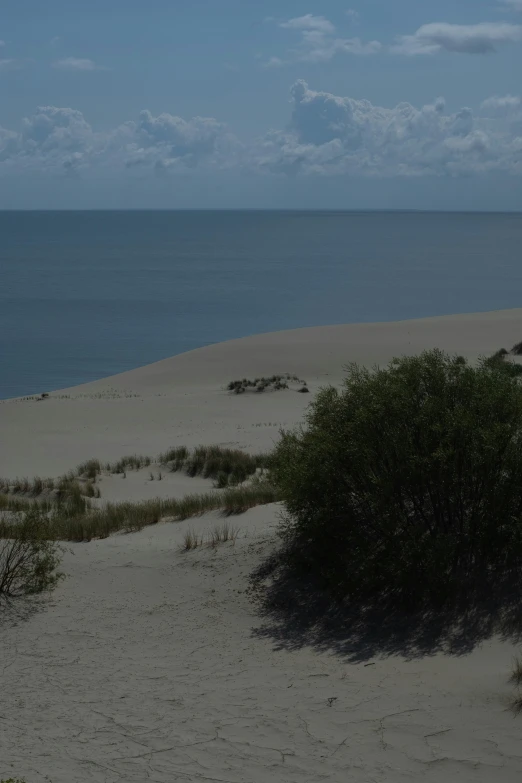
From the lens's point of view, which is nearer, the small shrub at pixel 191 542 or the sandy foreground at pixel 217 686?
the sandy foreground at pixel 217 686

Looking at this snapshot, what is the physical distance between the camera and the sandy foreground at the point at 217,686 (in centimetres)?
621

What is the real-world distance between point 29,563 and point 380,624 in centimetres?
379

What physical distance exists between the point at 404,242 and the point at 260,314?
103m

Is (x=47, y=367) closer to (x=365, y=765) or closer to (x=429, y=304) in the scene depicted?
(x=429, y=304)

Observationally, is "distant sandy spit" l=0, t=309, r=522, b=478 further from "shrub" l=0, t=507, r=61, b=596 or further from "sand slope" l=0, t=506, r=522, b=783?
"sand slope" l=0, t=506, r=522, b=783

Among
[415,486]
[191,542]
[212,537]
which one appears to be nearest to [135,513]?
[212,537]

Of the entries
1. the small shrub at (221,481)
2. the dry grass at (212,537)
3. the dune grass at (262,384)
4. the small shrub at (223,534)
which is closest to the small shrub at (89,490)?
the small shrub at (221,481)

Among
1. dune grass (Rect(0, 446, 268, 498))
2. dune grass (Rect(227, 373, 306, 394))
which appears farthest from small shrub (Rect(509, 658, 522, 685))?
dune grass (Rect(227, 373, 306, 394))

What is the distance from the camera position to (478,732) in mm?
6363

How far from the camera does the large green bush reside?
8.26 metres

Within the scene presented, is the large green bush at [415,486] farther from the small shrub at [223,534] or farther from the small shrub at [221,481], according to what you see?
the small shrub at [221,481]

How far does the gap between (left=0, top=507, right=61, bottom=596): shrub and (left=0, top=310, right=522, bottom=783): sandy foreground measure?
241 mm

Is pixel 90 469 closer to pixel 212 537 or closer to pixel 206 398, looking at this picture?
pixel 212 537

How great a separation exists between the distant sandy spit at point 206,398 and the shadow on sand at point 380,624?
9659mm
